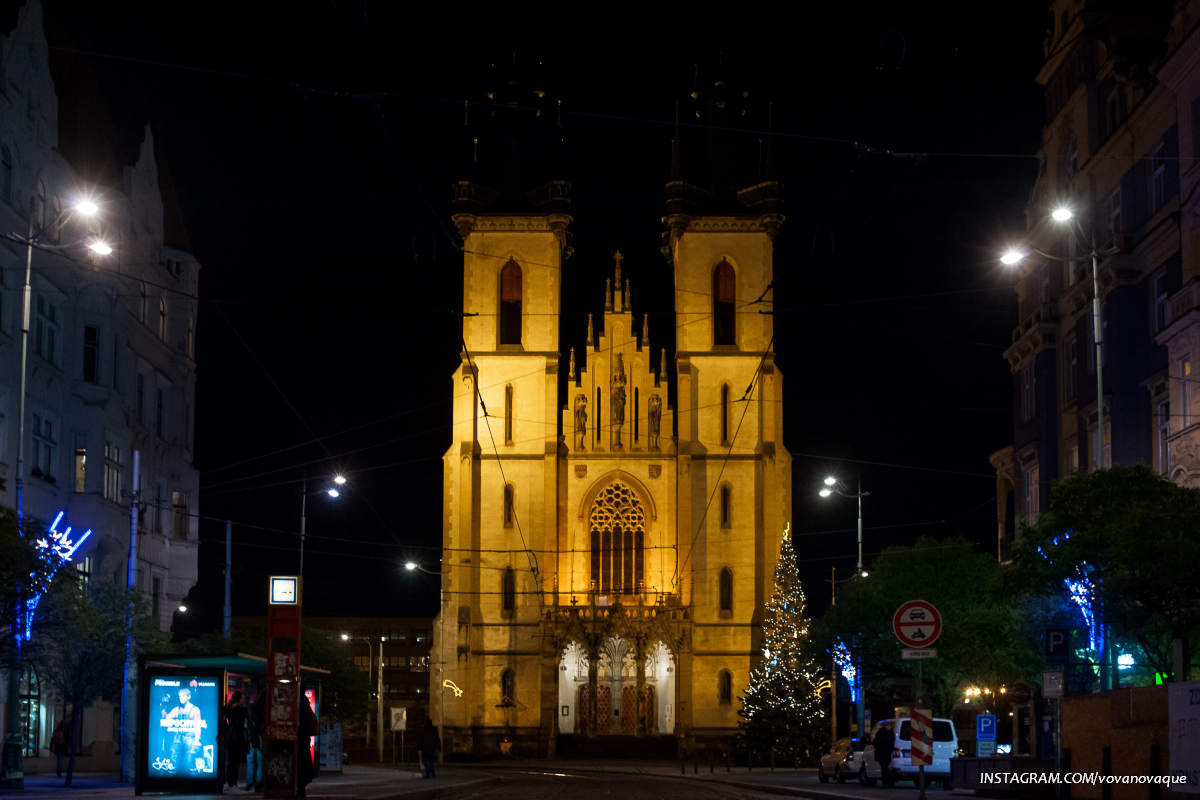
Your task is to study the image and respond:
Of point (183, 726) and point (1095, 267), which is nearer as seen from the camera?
point (183, 726)

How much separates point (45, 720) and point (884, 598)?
24.8 meters

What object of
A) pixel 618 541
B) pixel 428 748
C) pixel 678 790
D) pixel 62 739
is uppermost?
pixel 618 541

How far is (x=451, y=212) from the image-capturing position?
7800cm

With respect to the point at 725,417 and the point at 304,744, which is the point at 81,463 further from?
the point at 725,417

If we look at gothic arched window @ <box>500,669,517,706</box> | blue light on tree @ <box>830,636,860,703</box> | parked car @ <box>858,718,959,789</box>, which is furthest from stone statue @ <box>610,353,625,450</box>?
parked car @ <box>858,718,959,789</box>

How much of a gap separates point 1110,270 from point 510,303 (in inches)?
1537

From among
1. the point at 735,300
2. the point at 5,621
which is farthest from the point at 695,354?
the point at 5,621

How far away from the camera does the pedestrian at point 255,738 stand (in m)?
28.1

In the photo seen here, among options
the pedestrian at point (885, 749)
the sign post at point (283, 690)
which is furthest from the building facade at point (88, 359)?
the pedestrian at point (885, 749)

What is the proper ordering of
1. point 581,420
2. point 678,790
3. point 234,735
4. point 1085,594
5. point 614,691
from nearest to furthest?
point 234,735 → point 1085,594 → point 678,790 → point 614,691 → point 581,420

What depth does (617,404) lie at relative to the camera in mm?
74688

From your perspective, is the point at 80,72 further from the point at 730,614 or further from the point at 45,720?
the point at 730,614

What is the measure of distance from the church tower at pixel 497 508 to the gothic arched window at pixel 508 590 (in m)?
0.04

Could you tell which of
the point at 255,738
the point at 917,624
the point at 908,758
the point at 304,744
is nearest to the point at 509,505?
the point at 908,758
